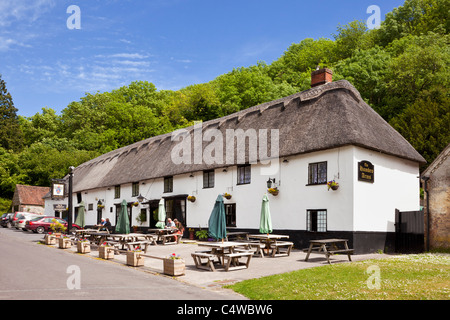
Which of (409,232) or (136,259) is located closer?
(136,259)

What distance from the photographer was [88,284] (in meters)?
10.3

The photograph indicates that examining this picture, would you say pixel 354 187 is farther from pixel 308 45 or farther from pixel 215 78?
pixel 215 78

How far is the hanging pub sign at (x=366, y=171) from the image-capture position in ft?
60.1

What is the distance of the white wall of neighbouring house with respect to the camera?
18234mm

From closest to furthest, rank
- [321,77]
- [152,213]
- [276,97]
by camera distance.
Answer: [321,77] < [152,213] < [276,97]

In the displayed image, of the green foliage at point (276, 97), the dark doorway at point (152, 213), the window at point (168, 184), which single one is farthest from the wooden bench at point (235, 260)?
the green foliage at point (276, 97)

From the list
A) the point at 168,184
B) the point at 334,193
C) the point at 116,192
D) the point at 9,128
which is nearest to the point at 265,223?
the point at 334,193

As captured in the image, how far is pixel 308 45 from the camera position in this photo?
58.9 m

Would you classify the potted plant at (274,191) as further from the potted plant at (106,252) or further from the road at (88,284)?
the road at (88,284)
